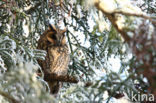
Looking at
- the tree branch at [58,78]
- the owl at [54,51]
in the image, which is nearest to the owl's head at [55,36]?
the owl at [54,51]

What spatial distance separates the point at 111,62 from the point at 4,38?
151 cm

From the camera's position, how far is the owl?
2824 millimetres

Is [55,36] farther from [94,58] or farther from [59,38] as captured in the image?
[94,58]

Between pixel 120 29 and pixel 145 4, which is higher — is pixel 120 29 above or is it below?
below

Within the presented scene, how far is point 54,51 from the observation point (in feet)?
9.70


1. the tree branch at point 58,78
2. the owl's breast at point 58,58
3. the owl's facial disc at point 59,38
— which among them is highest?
the owl's facial disc at point 59,38

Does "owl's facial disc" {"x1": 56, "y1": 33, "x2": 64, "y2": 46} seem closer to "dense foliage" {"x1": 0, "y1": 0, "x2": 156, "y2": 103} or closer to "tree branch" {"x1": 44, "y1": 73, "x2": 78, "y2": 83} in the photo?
"dense foliage" {"x1": 0, "y1": 0, "x2": 156, "y2": 103}

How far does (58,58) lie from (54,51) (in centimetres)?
9

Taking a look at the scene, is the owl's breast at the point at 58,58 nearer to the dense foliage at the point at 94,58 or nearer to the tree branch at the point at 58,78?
the tree branch at the point at 58,78

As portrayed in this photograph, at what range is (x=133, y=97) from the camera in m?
1.83

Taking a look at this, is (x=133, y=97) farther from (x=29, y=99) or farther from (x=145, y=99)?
(x=29, y=99)

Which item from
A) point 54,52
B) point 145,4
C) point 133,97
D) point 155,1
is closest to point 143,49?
point 133,97

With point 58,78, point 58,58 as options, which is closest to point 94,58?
point 58,58

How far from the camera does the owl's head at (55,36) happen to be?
2.91m
